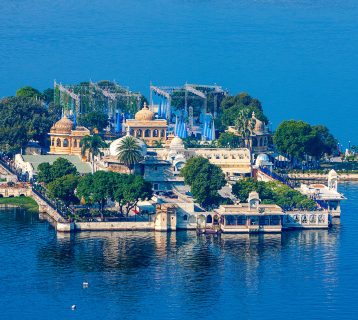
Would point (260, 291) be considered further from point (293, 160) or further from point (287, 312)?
point (293, 160)

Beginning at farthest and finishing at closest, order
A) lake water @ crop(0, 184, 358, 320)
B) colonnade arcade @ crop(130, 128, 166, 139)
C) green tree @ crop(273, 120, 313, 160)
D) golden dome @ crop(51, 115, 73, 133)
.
Result: 1. colonnade arcade @ crop(130, 128, 166, 139)
2. golden dome @ crop(51, 115, 73, 133)
3. green tree @ crop(273, 120, 313, 160)
4. lake water @ crop(0, 184, 358, 320)

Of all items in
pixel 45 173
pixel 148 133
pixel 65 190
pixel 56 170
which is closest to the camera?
pixel 65 190

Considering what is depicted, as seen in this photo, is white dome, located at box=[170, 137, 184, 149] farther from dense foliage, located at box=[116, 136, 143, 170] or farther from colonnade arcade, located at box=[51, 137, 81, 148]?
colonnade arcade, located at box=[51, 137, 81, 148]

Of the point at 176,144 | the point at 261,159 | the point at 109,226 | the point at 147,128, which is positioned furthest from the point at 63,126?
the point at 109,226

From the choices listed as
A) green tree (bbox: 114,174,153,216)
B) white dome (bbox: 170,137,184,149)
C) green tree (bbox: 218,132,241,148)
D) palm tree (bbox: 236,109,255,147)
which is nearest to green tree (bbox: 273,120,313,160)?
palm tree (bbox: 236,109,255,147)

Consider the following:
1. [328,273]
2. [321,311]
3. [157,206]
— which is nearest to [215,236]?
[157,206]

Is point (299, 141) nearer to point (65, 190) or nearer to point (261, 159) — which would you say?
point (261, 159)

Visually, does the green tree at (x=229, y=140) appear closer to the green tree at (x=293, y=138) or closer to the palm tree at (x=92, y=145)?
the green tree at (x=293, y=138)
